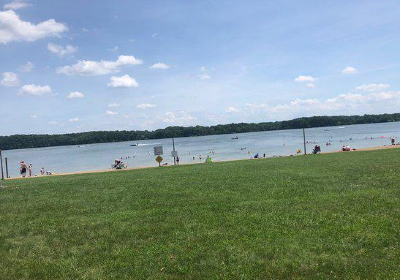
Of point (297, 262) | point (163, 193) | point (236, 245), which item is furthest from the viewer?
point (163, 193)

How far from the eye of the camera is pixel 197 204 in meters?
9.53

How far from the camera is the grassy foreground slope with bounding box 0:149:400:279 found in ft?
17.3

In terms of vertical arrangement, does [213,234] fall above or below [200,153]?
above

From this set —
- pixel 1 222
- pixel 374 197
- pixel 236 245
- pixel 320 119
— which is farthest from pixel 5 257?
pixel 320 119

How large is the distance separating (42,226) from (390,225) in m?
7.14

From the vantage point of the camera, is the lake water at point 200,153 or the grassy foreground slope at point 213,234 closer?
the grassy foreground slope at point 213,234

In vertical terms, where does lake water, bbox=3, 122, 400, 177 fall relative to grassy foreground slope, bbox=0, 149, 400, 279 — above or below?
below

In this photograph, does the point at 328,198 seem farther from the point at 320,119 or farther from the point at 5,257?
the point at 320,119

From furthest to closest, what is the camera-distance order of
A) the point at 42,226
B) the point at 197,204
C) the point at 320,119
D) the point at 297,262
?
the point at 320,119 < the point at 197,204 < the point at 42,226 < the point at 297,262

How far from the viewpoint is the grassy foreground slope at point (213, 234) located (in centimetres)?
527

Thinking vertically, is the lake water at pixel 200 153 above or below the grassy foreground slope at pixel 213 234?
below

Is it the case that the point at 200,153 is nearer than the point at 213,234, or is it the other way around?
the point at 213,234

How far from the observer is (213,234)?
673 cm

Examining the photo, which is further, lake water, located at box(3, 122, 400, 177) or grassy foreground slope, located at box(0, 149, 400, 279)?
lake water, located at box(3, 122, 400, 177)
